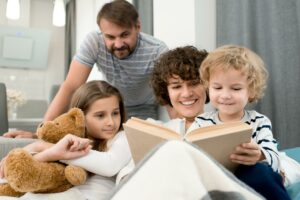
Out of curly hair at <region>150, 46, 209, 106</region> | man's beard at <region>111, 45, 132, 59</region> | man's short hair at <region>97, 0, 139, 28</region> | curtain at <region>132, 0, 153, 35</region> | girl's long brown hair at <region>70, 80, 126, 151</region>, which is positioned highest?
curtain at <region>132, 0, 153, 35</region>

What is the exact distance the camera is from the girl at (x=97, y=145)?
41.8 inches

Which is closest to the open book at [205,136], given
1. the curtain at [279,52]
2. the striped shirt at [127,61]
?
the curtain at [279,52]

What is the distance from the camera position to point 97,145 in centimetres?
129

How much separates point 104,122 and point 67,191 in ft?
0.92

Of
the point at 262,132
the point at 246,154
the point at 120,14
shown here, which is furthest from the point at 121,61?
the point at 246,154

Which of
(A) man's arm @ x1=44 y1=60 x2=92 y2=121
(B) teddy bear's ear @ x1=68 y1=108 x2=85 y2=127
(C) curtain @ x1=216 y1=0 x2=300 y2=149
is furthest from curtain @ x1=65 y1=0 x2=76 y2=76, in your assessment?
(B) teddy bear's ear @ x1=68 y1=108 x2=85 y2=127

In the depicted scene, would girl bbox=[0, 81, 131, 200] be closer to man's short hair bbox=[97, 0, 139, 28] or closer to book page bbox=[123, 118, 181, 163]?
book page bbox=[123, 118, 181, 163]

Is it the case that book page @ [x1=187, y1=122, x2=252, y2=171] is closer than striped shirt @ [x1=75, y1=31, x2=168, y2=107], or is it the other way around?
book page @ [x1=187, y1=122, x2=252, y2=171]

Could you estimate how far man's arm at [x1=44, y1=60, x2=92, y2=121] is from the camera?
171cm

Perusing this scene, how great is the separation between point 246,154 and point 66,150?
21.1 inches

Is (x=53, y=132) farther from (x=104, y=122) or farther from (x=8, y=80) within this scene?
(x=8, y=80)

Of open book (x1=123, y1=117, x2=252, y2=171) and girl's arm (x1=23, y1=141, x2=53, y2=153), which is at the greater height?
open book (x1=123, y1=117, x2=252, y2=171)

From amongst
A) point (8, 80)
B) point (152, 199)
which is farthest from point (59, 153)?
point (8, 80)

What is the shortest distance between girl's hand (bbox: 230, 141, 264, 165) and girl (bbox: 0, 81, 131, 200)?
0.40 m
